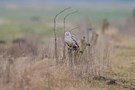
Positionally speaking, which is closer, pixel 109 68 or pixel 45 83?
pixel 45 83

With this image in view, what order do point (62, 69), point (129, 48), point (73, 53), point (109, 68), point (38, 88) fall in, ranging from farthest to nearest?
point (129, 48)
point (109, 68)
point (73, 53)
point (62, 69)
point (38, 88)

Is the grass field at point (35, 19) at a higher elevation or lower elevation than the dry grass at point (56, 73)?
higher

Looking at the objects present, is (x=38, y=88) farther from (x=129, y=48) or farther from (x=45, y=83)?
(x=129, y=48)

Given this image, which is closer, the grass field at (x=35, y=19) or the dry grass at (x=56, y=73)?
the dry grass at (x=56, y=73)

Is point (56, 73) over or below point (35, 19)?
below

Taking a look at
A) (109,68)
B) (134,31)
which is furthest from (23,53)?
(134,31)

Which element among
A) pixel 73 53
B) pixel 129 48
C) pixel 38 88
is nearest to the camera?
pixel 38 88

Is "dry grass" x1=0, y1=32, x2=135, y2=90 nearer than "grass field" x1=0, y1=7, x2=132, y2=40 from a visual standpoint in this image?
Yes

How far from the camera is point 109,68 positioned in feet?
76.6

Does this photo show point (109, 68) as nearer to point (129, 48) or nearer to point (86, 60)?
point (86, 60)

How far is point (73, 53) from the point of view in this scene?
21.4 meters

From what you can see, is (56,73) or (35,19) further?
(35,19)

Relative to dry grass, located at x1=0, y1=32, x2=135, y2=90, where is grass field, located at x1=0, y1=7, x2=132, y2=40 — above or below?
above

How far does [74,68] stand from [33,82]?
8.71ft
